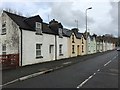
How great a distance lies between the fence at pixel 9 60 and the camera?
62.1 feet

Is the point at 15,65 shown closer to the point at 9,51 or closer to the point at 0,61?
the point at 0,61

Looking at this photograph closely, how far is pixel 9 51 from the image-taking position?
22.4 m

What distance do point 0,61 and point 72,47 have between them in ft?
72.0

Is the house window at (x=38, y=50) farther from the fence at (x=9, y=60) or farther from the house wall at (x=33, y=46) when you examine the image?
the fence at (x=9, y=60)

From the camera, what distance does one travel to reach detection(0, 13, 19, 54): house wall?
21.6m

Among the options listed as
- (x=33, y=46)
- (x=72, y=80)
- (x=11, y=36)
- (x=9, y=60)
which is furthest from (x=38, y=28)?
(x=72, y=80)

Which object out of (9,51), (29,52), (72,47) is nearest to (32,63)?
(29,52)

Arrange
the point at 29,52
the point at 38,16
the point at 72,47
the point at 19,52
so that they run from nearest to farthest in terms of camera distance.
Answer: the point at 19,52 → the point at 29,52 → the point at 38,16 → the point at 72,47

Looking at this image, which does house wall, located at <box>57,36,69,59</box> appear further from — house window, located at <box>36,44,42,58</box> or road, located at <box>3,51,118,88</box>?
road, located at <box>3,51,118,88</box>

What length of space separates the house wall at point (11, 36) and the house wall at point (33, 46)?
35.1 inches

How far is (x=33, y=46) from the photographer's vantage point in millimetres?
23938

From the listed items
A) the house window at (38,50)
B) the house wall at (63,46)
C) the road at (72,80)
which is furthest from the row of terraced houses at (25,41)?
the road at (72,80)

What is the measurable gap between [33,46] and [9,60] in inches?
197

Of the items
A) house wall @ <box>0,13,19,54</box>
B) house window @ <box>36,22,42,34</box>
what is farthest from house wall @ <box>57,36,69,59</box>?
house wall @ <box>0,13,19,54</box>
